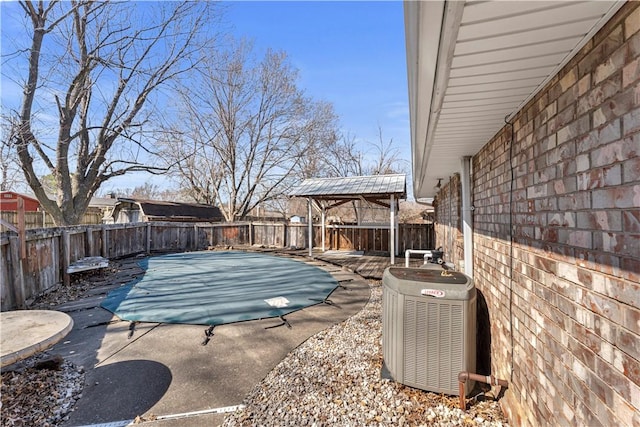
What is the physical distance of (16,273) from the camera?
479 cm

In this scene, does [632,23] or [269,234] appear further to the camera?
[269,234]

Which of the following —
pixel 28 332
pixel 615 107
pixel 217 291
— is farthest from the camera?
pixel 217 291

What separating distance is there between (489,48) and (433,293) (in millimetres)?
1869

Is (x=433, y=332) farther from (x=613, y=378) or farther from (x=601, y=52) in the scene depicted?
(x=601, y=52)

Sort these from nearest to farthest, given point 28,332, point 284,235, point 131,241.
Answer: point 28,332, point 131,241, point 284,235

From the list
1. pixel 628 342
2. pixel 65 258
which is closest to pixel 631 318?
pixel 628 342

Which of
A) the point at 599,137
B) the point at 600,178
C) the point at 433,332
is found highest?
the point at 599,137

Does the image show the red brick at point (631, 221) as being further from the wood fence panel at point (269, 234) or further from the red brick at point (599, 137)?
the wood fence panel at point (269, 234)

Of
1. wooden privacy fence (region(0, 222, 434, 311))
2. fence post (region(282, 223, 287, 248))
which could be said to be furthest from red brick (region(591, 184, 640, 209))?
fence post (region(282, 223, 287, 248))

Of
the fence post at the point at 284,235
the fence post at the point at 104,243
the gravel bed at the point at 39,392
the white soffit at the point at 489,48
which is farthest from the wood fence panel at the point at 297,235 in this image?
the white soffit at the point at 489,48

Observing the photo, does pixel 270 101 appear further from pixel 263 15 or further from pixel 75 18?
pixel 263 15

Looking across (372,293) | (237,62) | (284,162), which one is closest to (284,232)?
(284,162)

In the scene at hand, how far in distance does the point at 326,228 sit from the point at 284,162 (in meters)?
8.68

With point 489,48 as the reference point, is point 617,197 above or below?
below
